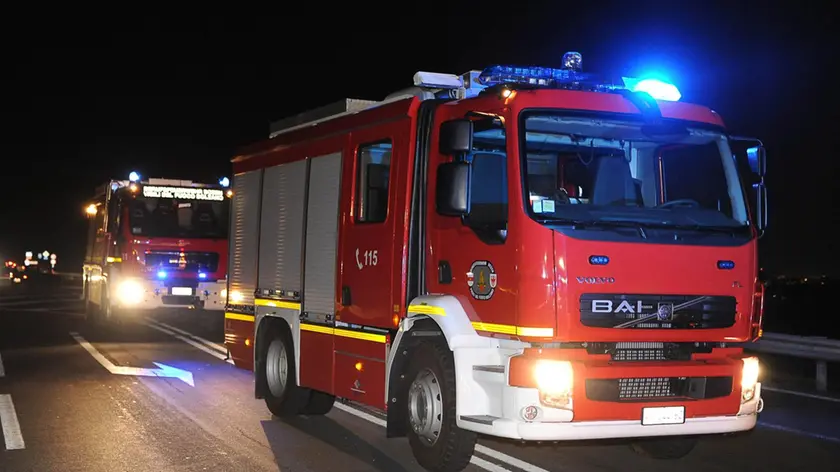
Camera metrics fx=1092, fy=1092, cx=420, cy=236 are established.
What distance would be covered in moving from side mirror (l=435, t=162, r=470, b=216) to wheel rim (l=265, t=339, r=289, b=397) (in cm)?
382

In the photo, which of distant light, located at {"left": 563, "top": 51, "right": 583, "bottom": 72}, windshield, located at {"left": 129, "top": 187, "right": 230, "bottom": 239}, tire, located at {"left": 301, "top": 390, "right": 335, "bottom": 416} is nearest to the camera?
distant light, located at {"left": 563, "top": 51, "right": 583, "bottom": 72}

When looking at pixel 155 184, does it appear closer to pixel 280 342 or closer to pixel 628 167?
pixel 280 342

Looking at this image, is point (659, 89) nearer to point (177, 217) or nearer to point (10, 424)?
point (10, 424)

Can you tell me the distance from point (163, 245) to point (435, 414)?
640 inches

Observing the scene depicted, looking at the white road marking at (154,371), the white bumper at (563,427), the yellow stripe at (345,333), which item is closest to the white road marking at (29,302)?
the white road marking at (154,371)

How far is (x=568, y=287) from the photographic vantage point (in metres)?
7.33

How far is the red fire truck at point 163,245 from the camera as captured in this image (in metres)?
23.1

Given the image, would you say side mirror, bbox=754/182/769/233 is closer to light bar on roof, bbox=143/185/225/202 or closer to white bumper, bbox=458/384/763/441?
white bumper, bbox=458/384/763/441

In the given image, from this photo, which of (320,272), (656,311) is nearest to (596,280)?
(656,311)

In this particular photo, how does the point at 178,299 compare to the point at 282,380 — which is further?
the point at 178,299

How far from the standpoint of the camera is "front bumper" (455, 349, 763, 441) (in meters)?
7.19

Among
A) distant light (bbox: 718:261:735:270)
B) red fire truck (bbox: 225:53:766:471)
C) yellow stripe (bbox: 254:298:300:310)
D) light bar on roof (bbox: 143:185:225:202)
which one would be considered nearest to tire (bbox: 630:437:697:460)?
red fire truck (bbox: 225:53:766:471)

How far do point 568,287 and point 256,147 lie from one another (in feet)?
18.7

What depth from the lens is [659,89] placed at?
8531mm
